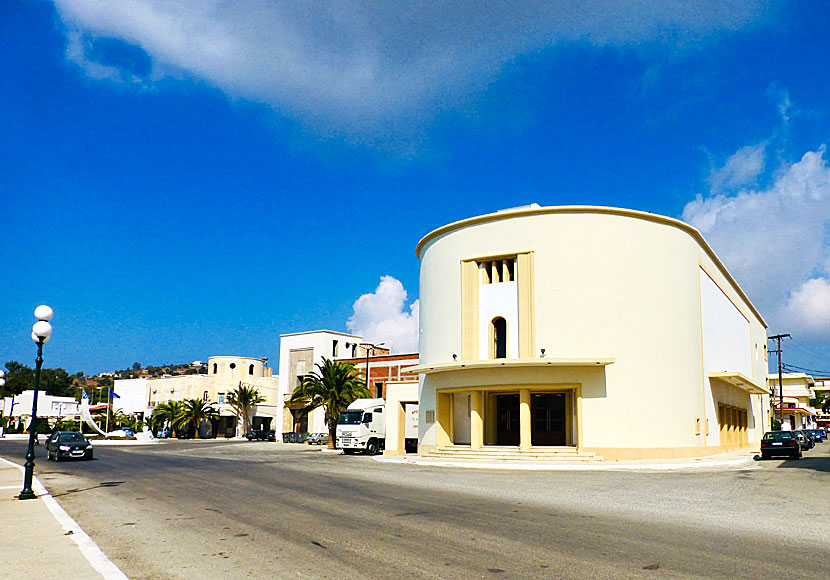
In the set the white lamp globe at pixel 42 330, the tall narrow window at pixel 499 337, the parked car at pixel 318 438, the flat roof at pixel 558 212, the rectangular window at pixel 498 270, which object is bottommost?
the parked car at pixel 318 438

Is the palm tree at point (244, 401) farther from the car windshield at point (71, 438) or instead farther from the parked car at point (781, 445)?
the parked car at point (781, 445)

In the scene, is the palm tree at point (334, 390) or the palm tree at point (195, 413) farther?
the palm tree at point (195, 413)

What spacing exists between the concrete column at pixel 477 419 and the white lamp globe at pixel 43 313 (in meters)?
23.6

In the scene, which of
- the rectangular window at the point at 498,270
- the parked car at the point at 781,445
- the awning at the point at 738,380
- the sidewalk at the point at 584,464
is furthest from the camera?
the awning at the point at 738,380

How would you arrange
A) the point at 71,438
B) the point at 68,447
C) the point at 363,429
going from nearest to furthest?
the point at 68,447 < the point at 71,438 < the point at 363,429

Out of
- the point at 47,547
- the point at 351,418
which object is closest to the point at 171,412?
the point at 351,418

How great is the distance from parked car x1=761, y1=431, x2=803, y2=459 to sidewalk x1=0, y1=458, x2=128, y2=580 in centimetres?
3529

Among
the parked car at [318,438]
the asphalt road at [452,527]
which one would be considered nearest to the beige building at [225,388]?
the parked car at [318,438]

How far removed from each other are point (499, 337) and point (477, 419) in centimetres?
469

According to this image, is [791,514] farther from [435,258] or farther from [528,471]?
[435,258]

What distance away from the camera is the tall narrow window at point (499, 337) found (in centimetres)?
3691

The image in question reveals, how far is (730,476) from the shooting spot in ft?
79.7

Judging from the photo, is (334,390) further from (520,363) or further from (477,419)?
(520,363)

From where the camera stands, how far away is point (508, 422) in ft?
126
